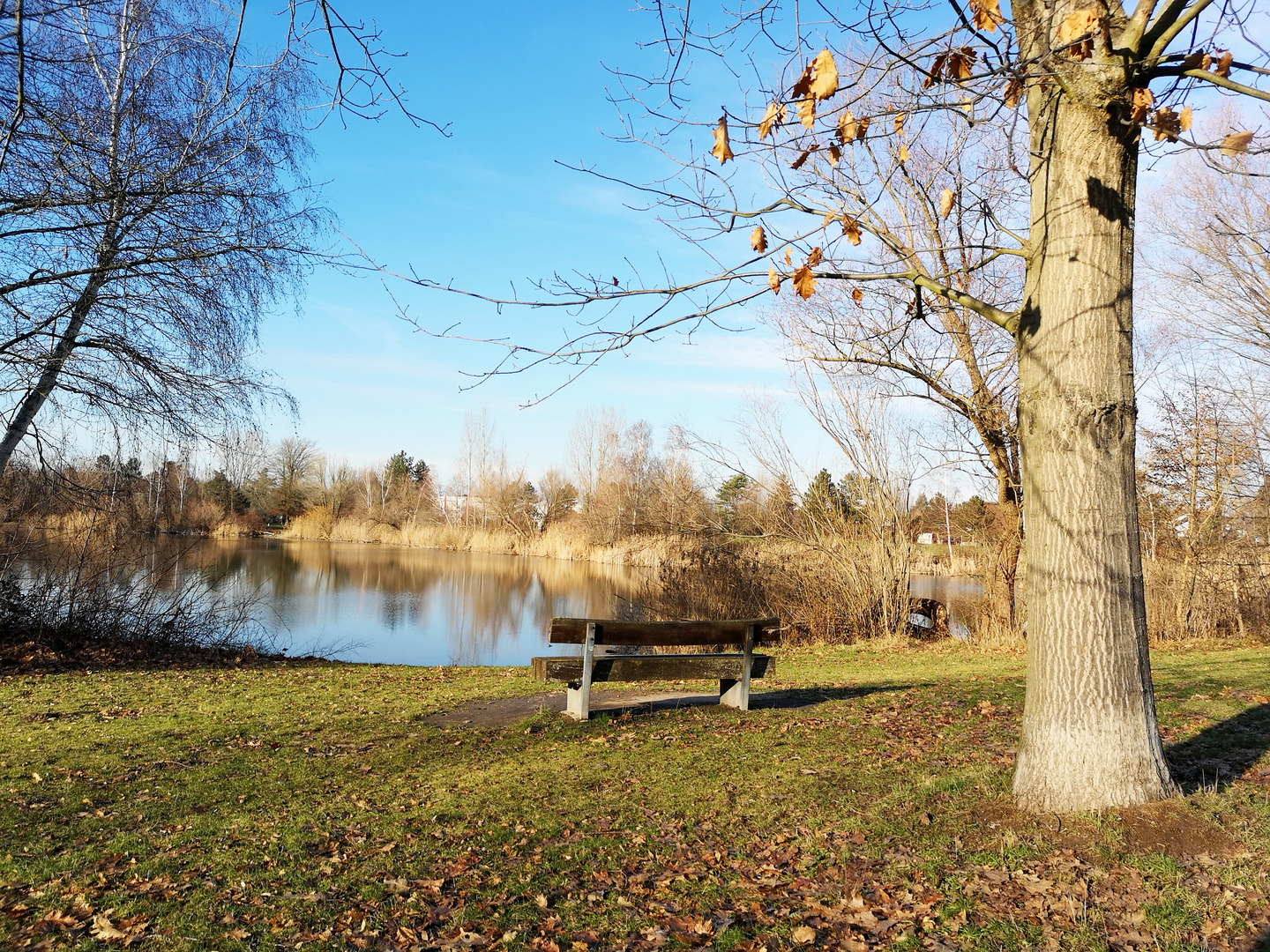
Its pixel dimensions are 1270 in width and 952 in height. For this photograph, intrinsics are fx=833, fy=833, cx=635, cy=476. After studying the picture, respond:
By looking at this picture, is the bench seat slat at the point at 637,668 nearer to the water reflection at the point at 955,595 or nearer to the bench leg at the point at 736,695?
the bench leg at the point at 736,695

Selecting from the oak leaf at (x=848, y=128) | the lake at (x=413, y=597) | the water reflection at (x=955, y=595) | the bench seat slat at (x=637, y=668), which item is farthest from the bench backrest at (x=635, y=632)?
the water reflection at (x=955, y=595)

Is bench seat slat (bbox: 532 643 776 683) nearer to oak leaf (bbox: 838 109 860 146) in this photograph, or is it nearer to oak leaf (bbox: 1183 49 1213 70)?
oak leaf (bbox: 838 109 860 146)

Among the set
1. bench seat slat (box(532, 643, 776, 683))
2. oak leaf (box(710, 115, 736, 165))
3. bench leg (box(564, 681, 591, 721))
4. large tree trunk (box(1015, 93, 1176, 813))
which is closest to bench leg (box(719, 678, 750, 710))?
bench seat slat (box(532, 643, 776, 683))

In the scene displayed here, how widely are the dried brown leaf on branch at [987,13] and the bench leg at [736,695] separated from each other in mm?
5116

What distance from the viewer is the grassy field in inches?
128

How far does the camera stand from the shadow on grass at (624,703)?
7.00 metres

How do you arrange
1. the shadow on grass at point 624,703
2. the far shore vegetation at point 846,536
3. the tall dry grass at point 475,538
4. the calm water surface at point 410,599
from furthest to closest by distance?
the tall dry grass at point 475,538 → the calm water surface at point 410,599 → the far shore vegetation at point 846,536 → the shadow on grass at point 624,703

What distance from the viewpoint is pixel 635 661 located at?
22.4ft

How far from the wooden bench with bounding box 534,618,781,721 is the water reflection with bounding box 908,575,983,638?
10.3 metres

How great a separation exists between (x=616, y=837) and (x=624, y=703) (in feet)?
10.2

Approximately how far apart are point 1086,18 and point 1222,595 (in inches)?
623

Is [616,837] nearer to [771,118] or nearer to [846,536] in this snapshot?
[771,118]

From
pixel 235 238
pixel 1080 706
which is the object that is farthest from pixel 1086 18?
pixel 235 238

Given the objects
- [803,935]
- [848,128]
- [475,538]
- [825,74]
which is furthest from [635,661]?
[475,538]
